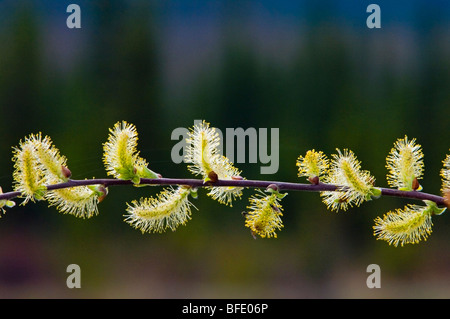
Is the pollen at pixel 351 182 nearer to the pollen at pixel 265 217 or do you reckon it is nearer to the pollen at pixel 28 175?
the pollen at pixel 265 217

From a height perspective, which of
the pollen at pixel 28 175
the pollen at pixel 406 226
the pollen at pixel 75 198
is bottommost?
the pollen at pixel 406 226

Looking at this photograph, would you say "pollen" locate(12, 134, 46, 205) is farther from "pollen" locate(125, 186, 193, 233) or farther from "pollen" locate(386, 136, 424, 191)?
"pollen" locate(386, 136, 424, 191)

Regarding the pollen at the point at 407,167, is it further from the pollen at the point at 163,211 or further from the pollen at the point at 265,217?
the pollen at the point at 163,211

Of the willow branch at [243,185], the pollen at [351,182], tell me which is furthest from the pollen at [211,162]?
the pollen at [351,182]

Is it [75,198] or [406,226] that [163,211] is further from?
[406,226]

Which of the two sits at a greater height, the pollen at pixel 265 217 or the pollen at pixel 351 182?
the pollen at pixel 351 182

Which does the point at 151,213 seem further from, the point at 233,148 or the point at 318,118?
the point at 318,118

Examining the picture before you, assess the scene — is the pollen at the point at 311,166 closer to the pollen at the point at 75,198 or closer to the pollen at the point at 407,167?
the pollen at the point at 407,167

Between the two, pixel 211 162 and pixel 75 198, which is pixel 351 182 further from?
pixel 75 198

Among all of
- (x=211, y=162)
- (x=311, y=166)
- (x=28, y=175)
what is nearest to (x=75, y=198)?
(x=28, y=175)

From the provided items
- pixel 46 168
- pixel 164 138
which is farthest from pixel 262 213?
pixel 164 138

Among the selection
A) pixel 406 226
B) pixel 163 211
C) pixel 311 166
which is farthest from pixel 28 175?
pixel 406 226

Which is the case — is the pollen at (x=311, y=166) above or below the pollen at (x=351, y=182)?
above
